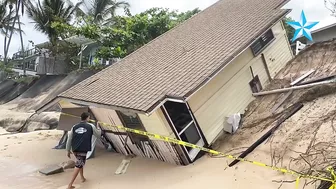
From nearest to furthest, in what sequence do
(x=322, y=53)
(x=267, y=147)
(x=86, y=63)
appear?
(x=267, y=147)
(x=322, y=53)
(x=86, y=63)

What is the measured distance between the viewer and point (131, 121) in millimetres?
10016

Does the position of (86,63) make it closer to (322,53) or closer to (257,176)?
(322,53)

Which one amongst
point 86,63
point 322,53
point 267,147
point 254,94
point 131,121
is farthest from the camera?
point 86,63

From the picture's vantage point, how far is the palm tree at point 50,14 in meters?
31.6

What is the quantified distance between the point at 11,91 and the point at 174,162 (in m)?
26.2

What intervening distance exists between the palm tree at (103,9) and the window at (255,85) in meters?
21.8

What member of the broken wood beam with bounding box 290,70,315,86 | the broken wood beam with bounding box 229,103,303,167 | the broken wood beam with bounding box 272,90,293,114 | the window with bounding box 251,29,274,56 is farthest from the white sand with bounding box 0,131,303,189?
the window with bounding box 251,29,274,56

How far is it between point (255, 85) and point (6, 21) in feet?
114

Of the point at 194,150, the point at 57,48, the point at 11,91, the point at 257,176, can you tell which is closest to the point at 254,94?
the point at 194,150

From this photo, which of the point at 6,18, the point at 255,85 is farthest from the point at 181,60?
the point at 6,18

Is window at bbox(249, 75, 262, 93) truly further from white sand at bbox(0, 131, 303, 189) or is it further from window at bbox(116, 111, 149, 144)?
window at bbox(116, 111, 149, 144)

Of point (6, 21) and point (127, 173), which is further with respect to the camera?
point (6, 21)

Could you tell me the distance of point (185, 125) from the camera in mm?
9188

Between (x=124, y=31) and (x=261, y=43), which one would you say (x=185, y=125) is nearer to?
(x=261, y=43)
